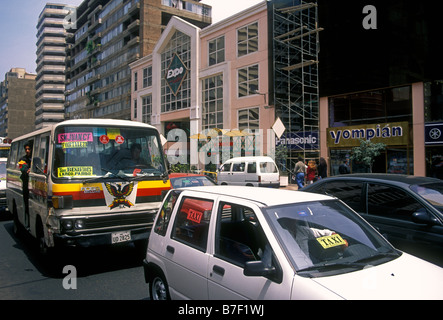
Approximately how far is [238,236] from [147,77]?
4259 cm

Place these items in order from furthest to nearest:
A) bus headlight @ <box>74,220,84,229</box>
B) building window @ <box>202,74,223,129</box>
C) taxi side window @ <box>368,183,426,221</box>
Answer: building window @ <box>202,74,223,129</box>
bus headlight @ <box>74,220,84,229</box>
taxi side window @ <box>368,183,426,221</box>

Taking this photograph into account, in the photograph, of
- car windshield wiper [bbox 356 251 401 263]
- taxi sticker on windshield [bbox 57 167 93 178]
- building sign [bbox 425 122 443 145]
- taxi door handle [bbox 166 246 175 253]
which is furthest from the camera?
building sign [bbox 425 122 443 145]

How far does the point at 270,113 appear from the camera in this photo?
2664 cm

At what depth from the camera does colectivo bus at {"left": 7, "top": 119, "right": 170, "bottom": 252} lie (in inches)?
221

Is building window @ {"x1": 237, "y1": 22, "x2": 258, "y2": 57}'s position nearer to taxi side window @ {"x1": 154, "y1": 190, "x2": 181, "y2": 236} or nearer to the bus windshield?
the bus windshield

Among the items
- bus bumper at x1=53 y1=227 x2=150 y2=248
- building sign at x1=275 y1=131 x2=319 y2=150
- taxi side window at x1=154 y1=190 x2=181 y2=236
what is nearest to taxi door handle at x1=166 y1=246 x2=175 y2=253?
taxi side window at x1=154 y1=190 x2=181 y2=236

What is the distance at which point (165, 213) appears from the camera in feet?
13.8

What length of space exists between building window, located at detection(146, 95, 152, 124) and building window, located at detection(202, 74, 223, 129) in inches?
466

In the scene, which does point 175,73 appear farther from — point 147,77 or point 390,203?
point 390,203

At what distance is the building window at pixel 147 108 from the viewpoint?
43062 mm

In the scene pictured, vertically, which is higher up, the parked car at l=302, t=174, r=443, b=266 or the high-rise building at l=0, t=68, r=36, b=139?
the high-rise building at l=0, t=68, r=36, b=139

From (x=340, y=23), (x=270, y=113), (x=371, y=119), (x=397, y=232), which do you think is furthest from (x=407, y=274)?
(x=270, y=113)

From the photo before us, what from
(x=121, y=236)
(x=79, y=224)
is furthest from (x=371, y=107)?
(x=79, y=224)
